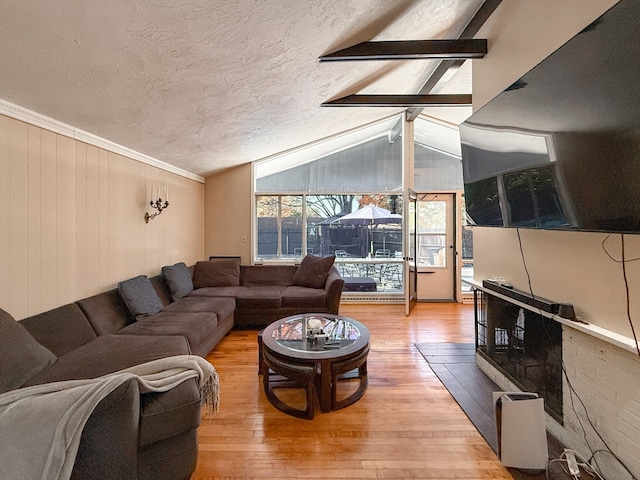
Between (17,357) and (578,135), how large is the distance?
10.2 feet

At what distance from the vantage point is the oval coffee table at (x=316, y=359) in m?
2.00

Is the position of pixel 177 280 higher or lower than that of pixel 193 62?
lower

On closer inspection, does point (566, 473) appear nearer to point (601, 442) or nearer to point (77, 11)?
point (601, 442)

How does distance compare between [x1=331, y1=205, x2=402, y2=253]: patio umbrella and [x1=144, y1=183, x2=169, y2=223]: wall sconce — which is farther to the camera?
[x1=331, y1=205, x2=402, y2=253]: patio umbrella

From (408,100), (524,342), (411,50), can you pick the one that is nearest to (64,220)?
(411,50)

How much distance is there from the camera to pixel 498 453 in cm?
164

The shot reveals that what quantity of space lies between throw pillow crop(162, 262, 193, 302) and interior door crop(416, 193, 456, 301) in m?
3.86

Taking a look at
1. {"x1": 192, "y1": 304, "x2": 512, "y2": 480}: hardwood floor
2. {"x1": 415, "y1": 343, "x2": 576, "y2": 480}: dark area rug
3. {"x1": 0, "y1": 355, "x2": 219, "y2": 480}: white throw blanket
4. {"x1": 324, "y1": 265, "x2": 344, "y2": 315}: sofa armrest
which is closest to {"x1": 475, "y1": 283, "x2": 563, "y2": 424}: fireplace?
{"x1": 415, "y1": 343, "x2": 576, "y2": 480}: dark area rug

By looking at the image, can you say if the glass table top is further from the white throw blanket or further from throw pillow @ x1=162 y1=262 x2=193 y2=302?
throw pillow @ x1=162 y1=262 x2=193 y2=302

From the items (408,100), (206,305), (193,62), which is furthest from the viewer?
(408,100)

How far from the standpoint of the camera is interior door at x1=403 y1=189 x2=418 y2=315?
14.2ft

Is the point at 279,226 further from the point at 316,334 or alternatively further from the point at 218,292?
the point at 316,334

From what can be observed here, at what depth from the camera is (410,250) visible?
4594 millimetres

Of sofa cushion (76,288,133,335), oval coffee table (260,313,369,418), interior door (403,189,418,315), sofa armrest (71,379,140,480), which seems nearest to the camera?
sofa armrest (71,379,140,480)
